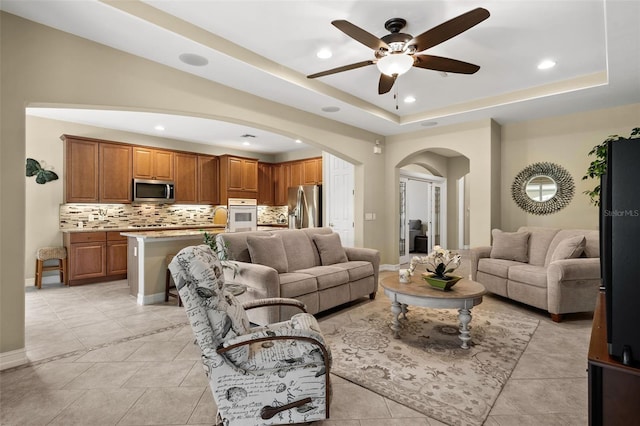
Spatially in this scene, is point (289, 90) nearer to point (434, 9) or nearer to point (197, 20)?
point (197, 20)

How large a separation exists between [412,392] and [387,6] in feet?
9.59

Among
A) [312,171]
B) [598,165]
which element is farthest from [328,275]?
[312,171]

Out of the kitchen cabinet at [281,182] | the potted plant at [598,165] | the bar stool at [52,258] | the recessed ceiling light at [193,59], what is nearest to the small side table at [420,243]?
the kitchen cabinet at [281,182]

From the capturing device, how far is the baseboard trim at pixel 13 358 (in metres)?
2.50

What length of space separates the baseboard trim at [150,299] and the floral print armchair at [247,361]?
3.08 m

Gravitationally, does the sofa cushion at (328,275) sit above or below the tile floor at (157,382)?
above

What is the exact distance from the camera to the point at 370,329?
3.34 meters

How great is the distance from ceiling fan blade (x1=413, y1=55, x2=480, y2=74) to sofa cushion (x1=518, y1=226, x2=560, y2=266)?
2.81 m

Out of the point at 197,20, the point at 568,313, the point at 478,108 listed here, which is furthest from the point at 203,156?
the point at 568,313

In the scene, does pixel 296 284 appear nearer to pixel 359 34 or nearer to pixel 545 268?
pixel 359 34

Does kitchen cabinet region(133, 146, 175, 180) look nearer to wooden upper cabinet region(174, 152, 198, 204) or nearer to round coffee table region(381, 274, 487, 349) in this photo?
wooden upper cabinet region(174, 152, 198, 204)

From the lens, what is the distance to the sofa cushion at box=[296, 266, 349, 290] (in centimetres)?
369

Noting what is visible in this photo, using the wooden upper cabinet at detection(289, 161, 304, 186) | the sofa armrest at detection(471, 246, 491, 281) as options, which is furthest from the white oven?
the sofa armrest at detection(471, 246, 491, 281)

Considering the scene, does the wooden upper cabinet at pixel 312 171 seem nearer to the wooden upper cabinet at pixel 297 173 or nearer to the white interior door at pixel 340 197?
the wooden upper cabinet at pixel 297 173
